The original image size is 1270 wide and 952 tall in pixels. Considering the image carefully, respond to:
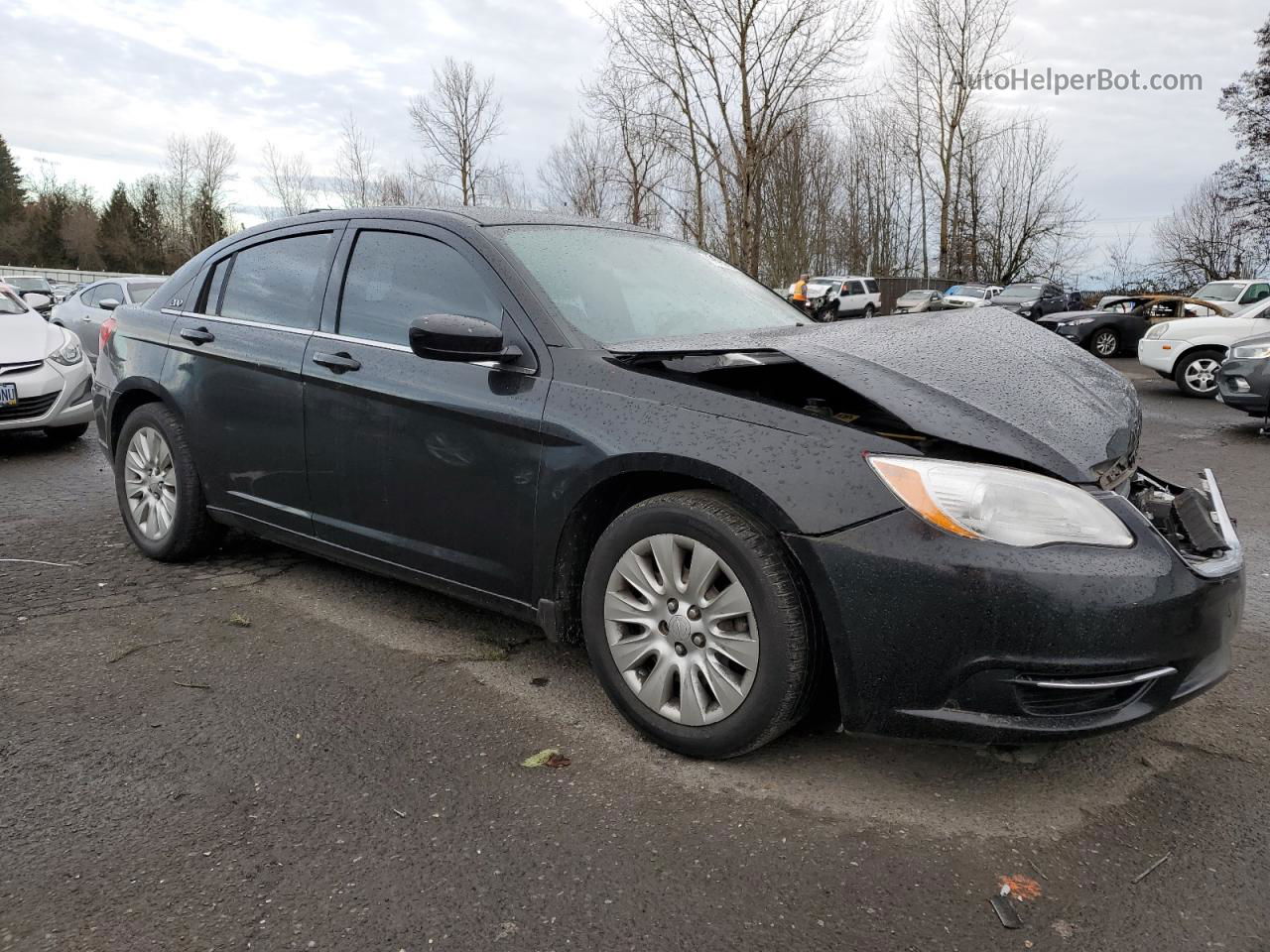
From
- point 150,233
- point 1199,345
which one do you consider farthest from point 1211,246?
point 150,233

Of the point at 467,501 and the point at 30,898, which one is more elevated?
the point at 467,501

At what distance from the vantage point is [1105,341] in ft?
57.8

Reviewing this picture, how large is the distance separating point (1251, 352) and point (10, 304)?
1167 cm

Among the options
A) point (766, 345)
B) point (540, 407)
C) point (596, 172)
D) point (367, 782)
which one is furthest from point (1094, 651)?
point (596, 172)

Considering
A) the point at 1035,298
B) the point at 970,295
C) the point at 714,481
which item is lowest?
the point at 714,481

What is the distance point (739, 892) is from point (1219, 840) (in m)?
1.21

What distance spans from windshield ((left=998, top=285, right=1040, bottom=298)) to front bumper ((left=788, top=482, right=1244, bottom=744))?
32575 mm

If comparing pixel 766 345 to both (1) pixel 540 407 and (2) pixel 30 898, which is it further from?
(2) pixel 30 898

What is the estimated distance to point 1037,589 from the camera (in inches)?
87.0

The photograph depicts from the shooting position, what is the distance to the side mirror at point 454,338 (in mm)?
2895

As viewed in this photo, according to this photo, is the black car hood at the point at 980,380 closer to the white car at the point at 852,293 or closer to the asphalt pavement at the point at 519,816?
the asphalt pavement at the point at 519,816

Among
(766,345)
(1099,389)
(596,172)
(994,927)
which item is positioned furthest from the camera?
(596,172)

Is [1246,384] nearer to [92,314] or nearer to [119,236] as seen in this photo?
[92,314]

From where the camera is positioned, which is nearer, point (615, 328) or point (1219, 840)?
point (1219, 840)
